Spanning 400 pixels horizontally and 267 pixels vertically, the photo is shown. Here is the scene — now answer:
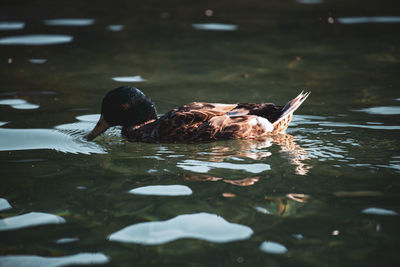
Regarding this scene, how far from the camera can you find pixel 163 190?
4957 mm

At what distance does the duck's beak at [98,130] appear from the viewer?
21.6ft

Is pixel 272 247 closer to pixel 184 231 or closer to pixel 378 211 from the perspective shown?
pixel 184 231

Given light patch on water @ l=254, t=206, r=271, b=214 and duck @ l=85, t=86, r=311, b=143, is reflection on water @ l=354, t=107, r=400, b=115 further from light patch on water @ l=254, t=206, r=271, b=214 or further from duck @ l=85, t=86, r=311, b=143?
light patch on water @ l=254, t=206, r=271, b=214

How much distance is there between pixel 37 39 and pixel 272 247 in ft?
29.9

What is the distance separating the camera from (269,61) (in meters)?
10.2

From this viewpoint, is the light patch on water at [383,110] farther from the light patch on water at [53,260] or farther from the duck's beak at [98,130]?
the light patch on water at [53,260]

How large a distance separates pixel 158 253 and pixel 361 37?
8.82 meters

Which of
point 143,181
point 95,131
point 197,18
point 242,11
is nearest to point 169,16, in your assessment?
point 197,18

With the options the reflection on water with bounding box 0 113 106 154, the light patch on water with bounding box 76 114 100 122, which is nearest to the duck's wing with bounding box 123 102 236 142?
the reflection on water with bounding box 0 113 106 154

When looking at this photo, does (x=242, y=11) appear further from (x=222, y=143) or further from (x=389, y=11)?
(x=222, y=143)

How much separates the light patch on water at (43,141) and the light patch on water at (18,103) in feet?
3.42

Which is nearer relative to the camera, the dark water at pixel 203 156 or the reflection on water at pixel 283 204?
the dark water at pixel 203 156

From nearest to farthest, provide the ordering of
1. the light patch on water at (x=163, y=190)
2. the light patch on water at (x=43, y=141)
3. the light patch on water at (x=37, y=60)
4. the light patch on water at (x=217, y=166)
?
the light patch on water at (x=163, y=190) < the light patch on water at (x=217, y=166) < the light patch on water at (x=43, y=141) < the light patch on water at (x=37, y=60)

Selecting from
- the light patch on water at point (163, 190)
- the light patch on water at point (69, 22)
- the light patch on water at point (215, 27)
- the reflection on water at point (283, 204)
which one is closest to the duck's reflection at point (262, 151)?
the reflection on water at point (283, 204)
